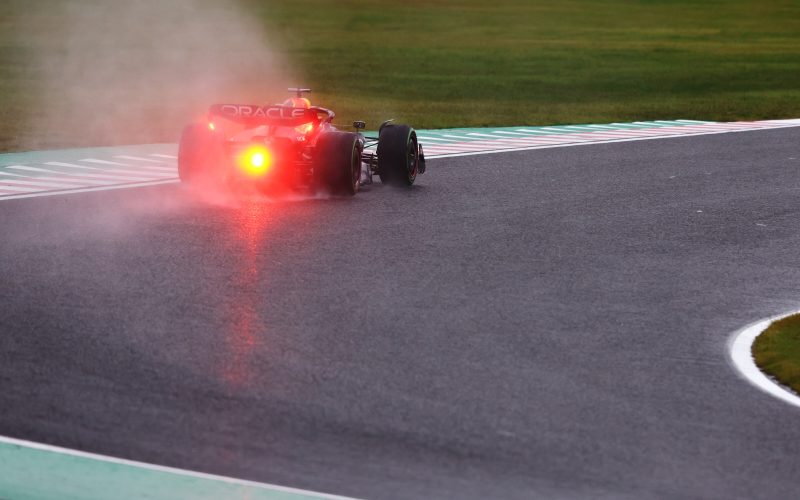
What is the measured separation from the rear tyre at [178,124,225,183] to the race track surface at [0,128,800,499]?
40 cm

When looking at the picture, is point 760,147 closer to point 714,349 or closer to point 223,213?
point 223,213

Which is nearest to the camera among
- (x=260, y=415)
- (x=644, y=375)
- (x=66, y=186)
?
(x=260, y=415)

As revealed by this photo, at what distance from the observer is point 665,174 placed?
53.7 feet

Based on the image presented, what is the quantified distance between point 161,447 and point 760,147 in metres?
14.6

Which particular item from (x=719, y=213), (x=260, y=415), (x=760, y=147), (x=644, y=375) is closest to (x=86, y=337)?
(x=260, y=415)

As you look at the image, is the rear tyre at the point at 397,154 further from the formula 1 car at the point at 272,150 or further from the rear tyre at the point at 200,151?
the rear tyre at the point at 200,151

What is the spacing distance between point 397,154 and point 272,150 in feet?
5.56

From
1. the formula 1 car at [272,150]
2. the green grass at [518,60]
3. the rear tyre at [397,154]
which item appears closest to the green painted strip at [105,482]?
the formula 1 car at [272,150]

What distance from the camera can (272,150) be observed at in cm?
1362

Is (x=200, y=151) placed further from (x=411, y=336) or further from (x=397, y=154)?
(x=411, y=336)

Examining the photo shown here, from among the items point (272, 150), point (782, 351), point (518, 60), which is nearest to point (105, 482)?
point (782, 351)

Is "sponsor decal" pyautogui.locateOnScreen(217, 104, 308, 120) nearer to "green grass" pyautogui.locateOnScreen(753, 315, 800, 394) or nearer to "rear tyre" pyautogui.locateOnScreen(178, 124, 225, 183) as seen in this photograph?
"rear tyre" pyautogui.locateOnScreen(178, 124, 225, 183)

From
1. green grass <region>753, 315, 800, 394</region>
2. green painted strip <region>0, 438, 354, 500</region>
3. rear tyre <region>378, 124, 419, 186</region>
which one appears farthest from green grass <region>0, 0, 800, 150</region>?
green painted strip <region>0, 438, 354, 500</region>

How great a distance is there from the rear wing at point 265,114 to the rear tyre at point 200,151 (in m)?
0.28
